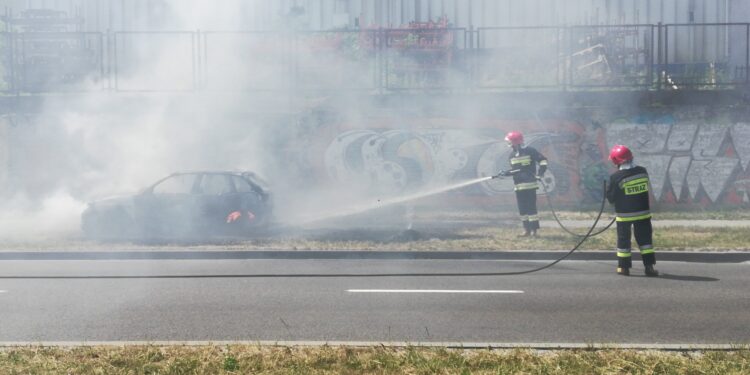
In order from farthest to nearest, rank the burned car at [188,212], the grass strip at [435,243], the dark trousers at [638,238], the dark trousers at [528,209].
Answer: the burned car at [188,212], the dark trousers at [528,209], the grass strip at [435,243], the dark trousers at [638,238]

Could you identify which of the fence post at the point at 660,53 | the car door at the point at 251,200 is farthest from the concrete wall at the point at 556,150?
the car door at the point at 251,200

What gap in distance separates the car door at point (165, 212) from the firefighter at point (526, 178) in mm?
4789

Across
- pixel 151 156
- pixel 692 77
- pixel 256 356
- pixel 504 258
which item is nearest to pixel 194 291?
pixel 256 356

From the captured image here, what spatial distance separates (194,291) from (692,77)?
A: 45.8 ft

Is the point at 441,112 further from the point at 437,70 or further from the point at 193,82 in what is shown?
the point at 193,82

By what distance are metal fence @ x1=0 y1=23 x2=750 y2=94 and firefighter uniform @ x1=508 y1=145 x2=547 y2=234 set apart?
19.9 ft

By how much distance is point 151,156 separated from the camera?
17656 mm

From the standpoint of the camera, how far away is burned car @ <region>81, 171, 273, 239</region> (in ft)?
43.3

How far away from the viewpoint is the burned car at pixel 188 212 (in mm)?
13203

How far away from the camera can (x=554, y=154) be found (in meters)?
18.6

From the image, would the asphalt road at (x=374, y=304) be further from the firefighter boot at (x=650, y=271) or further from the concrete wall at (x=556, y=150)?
the concrete wall at (x=556, y=150)

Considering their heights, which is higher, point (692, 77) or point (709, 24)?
point (709, 24)

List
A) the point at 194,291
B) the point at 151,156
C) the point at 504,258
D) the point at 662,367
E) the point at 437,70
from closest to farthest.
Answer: the point at 662,367
the point at 194,291
the point at 504,258
the point at 151,156
the point at 437,70

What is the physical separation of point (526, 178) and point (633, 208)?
3.87 meters
